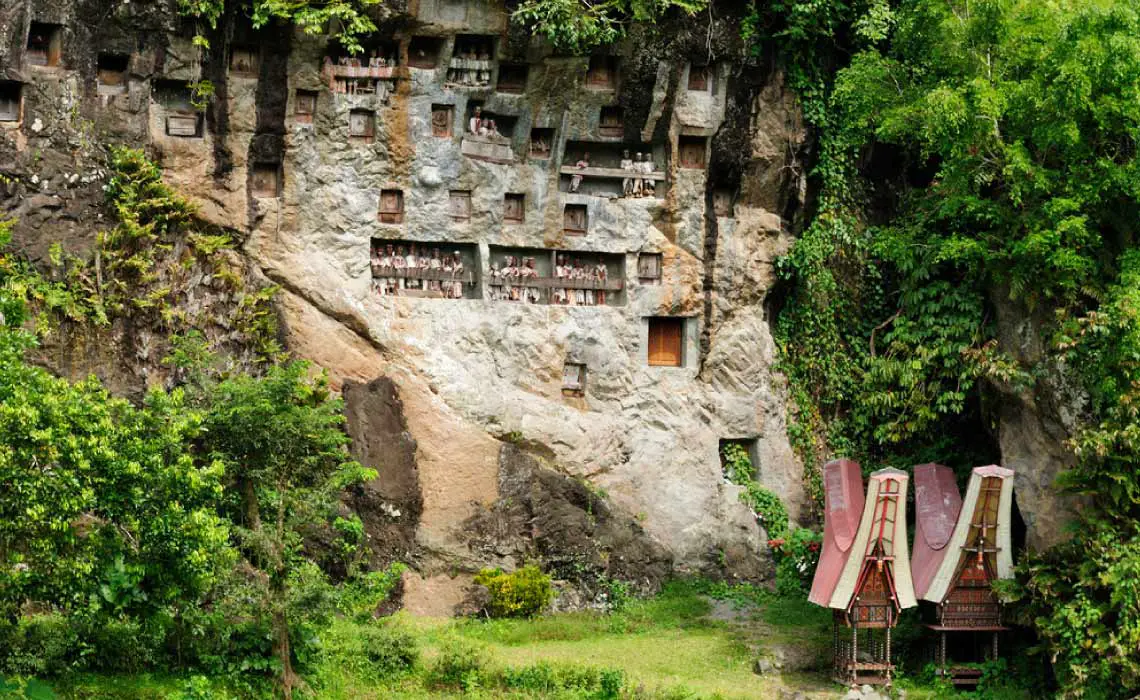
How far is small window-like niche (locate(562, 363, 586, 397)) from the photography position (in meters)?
26.1

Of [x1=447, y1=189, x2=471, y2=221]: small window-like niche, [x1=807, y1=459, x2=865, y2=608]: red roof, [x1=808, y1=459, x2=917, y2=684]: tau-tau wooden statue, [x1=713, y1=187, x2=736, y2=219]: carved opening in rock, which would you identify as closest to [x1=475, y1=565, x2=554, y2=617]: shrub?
[x1=807, y1=459, x2=865, y2=608]: red roof

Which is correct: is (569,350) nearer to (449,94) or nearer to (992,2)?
(449,94)

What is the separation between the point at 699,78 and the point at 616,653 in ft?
35.4

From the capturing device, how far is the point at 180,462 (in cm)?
1706

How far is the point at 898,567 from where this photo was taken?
21.1 m

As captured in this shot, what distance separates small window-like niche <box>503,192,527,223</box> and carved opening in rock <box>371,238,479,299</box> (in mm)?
900

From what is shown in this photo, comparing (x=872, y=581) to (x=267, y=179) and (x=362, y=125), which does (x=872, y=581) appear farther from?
(x=267, y=179)

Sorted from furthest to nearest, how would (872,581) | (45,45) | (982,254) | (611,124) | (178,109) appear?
(611,124) → (178,109) → (45,45) → (982,254) → (872,581)

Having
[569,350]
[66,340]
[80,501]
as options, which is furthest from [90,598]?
[569,350]

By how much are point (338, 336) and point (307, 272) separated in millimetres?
1198

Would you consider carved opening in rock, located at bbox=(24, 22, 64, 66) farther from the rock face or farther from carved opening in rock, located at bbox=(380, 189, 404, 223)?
carved opening in rock, located at bbox=(380, 189, 404, 223)

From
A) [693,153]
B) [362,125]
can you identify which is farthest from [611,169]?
[362,125]

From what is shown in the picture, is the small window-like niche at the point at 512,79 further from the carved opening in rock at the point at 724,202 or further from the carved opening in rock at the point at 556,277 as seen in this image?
the carved opening in rock at the point at 724,202

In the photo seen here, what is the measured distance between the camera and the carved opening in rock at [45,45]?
23.1 metres
